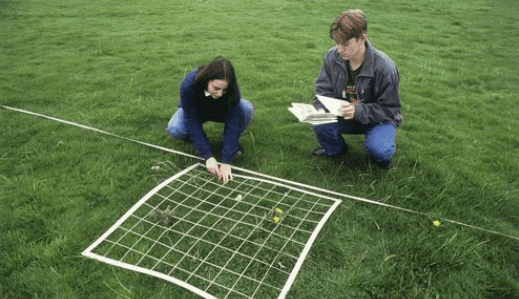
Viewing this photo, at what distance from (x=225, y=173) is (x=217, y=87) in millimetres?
719

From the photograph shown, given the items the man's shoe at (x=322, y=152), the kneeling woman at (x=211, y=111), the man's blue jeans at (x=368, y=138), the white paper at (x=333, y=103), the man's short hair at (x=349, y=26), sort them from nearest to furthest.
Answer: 1. the man's short hair at (x=349, y=26)
2. the kneeling woman at (x=211, y=111)
3. the white paper at (x=333, y=103)
4. the man's blue jeans at (x=368, y=138)
5. the man's shoe at (x=322, y=152)

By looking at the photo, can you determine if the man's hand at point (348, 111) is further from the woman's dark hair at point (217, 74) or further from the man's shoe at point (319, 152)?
the woman's dark hair at point (217, 74)

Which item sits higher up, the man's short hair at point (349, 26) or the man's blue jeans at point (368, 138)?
the man's short hair at point (349, 26)

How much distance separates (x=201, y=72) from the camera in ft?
8.77

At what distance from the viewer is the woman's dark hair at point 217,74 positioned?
2.54 metres

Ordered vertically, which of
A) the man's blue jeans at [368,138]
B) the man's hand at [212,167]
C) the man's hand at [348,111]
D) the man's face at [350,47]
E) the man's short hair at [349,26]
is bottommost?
the man's hand at [212,167]

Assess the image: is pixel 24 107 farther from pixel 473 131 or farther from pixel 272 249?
pixel 473 131

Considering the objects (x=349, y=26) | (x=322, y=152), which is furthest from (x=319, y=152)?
(x=349, y=26)

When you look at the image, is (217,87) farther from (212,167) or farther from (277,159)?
(277,159)

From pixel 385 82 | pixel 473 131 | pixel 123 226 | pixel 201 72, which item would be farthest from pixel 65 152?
pixel 473 131

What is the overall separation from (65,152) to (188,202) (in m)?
1.40

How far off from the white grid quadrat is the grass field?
0.12 m

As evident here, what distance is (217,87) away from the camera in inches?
103

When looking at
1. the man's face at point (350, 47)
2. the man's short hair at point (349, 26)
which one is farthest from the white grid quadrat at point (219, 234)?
the man's short hair at point (349, 26)
